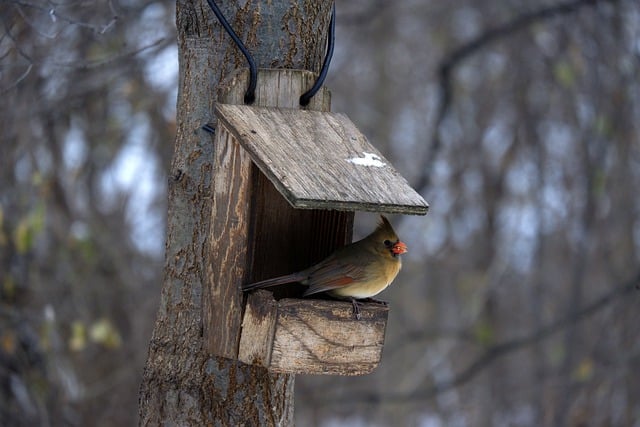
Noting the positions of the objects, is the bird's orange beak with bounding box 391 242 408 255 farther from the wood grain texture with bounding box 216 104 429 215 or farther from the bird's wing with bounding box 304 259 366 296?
the wood grain texture with bounding box 216 104 429 215

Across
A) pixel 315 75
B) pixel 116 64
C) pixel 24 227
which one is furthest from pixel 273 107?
pixel 116 64

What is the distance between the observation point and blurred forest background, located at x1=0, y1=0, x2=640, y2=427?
5793 millimetres

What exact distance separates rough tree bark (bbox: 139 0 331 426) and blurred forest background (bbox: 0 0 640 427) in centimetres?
86

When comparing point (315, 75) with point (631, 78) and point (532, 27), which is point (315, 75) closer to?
point (631, 78)

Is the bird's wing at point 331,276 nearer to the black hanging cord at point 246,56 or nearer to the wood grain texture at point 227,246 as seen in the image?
the wood grain texture at point 227,246

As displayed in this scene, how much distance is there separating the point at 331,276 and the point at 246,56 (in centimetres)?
73

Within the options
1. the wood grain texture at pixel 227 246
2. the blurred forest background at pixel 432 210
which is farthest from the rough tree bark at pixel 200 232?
the blurred forest background at pixel 432 210

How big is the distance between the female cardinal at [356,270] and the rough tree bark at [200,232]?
1.01 feet

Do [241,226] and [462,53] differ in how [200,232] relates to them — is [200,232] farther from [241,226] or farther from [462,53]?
[462,53]

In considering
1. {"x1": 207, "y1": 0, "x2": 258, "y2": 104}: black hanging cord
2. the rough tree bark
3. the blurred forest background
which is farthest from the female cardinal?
the blurred forest background

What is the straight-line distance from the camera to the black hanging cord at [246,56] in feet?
8.89

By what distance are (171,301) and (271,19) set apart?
973mm

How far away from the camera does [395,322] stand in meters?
11.2

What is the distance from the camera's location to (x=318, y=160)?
2600 millimetres
